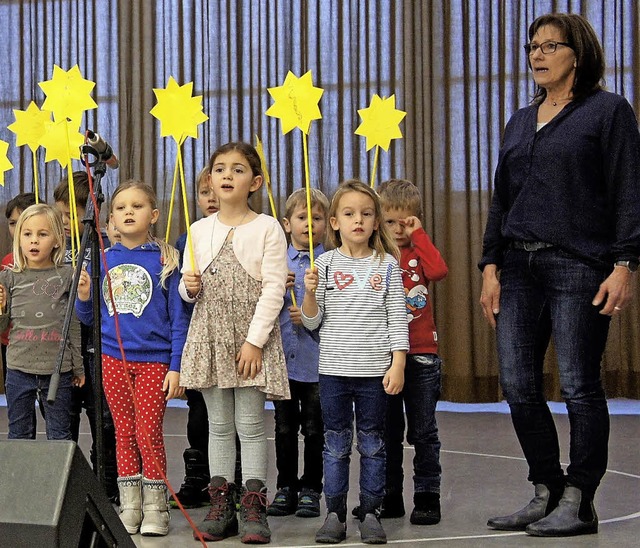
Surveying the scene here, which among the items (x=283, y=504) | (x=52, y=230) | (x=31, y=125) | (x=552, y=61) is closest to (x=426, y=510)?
(x=283, y=504)

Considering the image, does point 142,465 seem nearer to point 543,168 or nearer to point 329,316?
point 329,316

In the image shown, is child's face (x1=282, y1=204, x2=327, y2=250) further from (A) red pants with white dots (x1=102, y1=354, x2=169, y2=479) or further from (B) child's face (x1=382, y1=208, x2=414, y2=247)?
(A) red pants with white dots (x1=102, y1=354, x2=169, y2=479)

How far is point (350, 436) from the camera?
9.11 feet

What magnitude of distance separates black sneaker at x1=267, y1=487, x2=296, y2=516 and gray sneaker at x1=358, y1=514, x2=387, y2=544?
0.41 meters

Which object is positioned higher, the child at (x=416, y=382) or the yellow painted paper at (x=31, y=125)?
the yellow painted paper at (x=31, y=125)

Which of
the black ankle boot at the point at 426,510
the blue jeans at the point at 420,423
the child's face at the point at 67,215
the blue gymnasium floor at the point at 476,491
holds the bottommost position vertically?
the blue gymnasium floor at the point at 476,491

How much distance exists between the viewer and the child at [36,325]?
3.10 meters

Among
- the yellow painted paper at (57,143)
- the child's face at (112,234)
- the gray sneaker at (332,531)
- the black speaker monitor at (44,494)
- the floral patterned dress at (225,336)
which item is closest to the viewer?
the black speaker monitor at (44,494)

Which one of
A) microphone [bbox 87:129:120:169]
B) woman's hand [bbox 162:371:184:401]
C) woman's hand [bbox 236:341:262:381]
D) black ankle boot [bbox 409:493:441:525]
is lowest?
black ankle boot [bbox 409:493:441:525]

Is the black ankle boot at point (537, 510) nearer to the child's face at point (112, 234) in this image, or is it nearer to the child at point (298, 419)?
the child at point (298, 419)

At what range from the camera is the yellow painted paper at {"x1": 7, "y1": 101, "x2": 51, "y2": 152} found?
356cm

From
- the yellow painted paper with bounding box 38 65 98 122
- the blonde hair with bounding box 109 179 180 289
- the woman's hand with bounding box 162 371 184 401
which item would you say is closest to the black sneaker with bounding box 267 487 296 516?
the woman's hand with bounding box 162 371 184 401

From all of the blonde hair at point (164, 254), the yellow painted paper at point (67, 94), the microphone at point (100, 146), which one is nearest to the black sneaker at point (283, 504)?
the blonde hair at point (164, 254)

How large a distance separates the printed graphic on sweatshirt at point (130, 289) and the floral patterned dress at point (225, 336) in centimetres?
17
